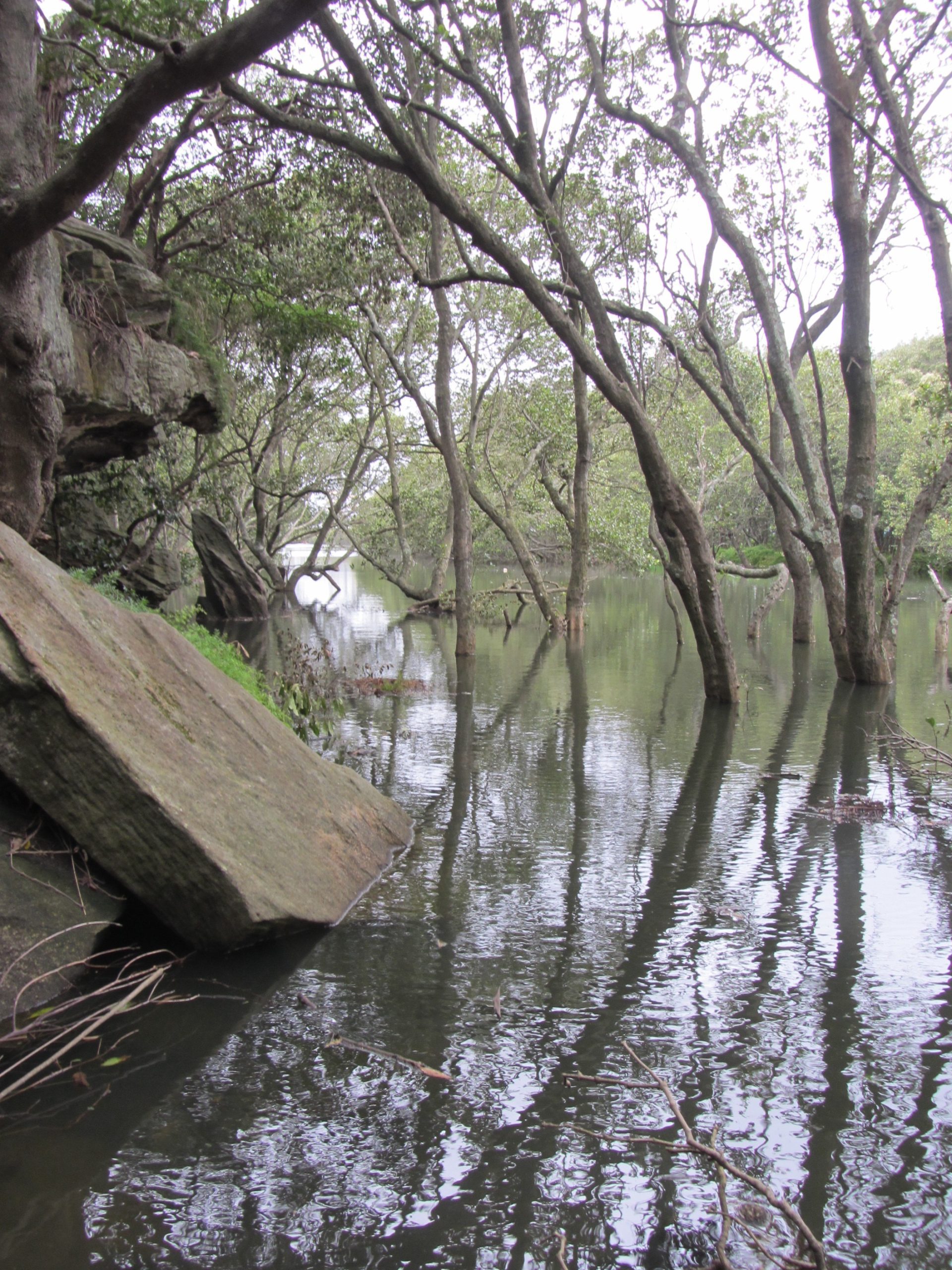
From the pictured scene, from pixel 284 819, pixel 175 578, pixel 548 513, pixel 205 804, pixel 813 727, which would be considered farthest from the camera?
pixel 548 513

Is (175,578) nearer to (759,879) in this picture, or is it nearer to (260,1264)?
(759,879)

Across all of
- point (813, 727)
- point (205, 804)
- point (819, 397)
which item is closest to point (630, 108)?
point (819, 397)

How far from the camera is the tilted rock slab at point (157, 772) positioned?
4.49m

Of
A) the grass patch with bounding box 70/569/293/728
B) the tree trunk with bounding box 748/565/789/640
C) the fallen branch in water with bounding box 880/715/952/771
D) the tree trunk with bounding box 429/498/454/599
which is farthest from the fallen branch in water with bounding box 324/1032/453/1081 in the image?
the tree trunk with bounding box 429/498/454/599

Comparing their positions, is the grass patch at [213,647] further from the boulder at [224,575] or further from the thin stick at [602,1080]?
the boulder at [224,575]

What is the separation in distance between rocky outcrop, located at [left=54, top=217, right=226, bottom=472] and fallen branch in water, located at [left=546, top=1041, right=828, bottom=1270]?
24.9 ft

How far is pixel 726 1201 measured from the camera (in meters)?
2.75

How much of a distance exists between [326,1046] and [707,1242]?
177cm

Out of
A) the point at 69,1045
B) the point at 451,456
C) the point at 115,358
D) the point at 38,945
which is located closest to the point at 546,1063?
the point at 69,1045

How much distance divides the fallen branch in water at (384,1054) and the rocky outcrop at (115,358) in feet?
21.3

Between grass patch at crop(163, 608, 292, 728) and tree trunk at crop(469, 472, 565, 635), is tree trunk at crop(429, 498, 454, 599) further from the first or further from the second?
grass patch at crop(163, 608, 292, 728)

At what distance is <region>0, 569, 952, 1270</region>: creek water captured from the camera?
2922mm

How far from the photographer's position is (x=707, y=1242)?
2.86 meters

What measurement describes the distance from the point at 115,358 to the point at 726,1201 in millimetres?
9475
